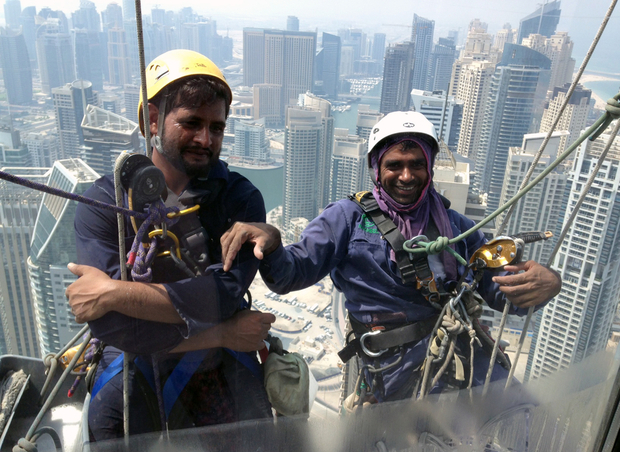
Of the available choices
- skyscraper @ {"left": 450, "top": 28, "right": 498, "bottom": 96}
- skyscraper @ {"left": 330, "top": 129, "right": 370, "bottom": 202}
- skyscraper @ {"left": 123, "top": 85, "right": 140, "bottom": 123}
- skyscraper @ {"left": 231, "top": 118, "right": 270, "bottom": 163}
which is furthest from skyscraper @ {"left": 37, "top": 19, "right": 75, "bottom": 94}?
skyscraper @ {"left": 330, "top": 129, "right": 370, "bottom": 202}

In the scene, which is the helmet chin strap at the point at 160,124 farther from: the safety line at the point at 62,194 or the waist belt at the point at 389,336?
the waist belt at the point at 389,336

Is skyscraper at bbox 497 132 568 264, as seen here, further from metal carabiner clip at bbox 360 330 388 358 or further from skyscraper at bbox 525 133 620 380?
metal carabiner clip at bbox 360 330 388 358

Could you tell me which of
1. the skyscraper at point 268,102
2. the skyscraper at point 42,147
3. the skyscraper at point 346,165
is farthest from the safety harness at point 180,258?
the skyscraper at point 346,165

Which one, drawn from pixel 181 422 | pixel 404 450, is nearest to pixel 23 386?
pixel 181 422

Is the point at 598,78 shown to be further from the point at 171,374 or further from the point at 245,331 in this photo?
the point at 171,374

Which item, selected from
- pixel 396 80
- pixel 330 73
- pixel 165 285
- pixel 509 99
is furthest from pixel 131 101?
pixel 396 80

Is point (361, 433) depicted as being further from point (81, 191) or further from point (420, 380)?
point (81, 191)
